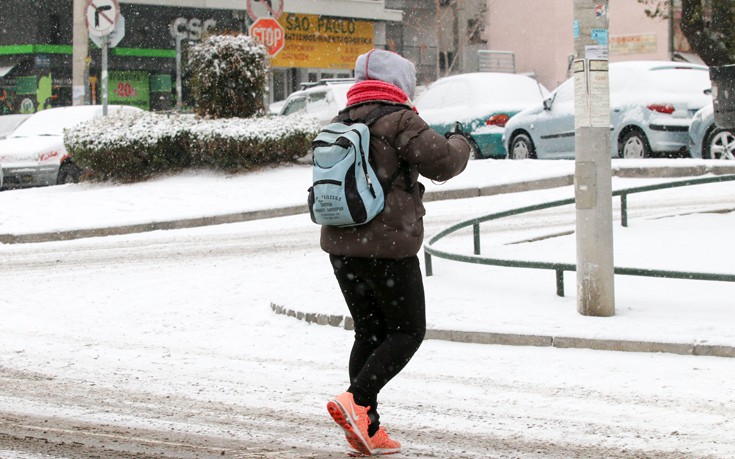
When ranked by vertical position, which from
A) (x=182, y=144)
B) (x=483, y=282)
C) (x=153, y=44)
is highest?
(x=153, y=44)

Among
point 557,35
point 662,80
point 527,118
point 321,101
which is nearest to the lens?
point 662,80

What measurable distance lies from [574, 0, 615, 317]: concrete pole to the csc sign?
Answer: 3562cm

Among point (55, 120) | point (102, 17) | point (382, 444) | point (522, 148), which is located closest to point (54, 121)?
point (55, 120)

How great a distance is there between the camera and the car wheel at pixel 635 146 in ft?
58.8

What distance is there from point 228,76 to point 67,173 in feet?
15.5

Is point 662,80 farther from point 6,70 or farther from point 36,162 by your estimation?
point 6,70

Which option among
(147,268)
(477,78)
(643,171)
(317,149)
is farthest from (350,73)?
(317,149)

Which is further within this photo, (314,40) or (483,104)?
(314,40)

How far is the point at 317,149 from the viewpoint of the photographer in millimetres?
5031

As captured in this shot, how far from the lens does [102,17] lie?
17.8 meters

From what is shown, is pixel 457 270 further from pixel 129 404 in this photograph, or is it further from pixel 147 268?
pixel 129 404

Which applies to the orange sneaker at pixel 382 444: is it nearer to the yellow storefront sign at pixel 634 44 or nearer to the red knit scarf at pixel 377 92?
the red knit scarf at pixel 377 92

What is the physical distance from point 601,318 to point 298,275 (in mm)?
3578

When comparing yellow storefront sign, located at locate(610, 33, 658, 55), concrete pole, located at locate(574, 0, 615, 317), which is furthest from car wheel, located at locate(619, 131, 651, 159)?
yellow storefront sign, located at locate(610, 33, 658, 55)
